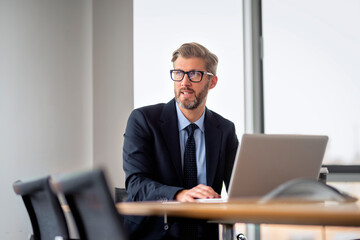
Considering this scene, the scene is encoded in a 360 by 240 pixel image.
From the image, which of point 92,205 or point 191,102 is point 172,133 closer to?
point 191,102

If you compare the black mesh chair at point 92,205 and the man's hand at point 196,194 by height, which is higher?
the black mesh chair at point 92,205

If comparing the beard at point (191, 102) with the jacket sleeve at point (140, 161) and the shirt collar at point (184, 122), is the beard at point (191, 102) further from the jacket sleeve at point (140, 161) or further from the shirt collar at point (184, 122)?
the jacket sleeve at point (140, 161)

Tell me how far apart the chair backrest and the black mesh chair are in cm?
37

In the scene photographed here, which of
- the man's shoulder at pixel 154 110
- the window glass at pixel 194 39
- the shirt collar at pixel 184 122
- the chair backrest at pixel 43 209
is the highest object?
the window glass at pixel 194 39

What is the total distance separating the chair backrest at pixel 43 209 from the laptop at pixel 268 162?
54 centimetres

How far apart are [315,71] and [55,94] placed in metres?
2.18

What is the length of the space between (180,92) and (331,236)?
211cm

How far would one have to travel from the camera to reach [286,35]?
4.92m

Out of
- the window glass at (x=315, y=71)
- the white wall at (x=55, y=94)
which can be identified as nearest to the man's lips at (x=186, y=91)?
the white wall at (x=55, y=94)

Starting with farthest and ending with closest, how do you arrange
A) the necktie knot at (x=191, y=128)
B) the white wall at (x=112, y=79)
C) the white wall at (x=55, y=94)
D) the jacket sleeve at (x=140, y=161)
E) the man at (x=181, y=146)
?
1. the white wall at (x=112, y=79)
2. the white wall at (x=55, y=94)
3. the necktie knot at (x=191, y=128)
4. the man at (x=181, y=146)
5. the jacket sleeve at (x=140, y=161)

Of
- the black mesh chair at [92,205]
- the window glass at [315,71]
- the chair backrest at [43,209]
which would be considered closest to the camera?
the black mesh chair at [92,205]

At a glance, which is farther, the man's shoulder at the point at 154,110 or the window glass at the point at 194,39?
the window glass at the point at 194,39

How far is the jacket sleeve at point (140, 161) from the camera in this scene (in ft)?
8.57

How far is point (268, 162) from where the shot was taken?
2.13 m
